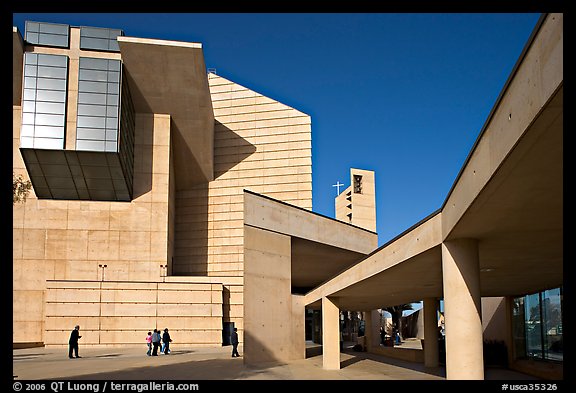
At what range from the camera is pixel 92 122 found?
40906 millimetres

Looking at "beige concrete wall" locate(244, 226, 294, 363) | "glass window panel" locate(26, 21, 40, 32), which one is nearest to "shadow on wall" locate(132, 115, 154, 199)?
"glass window panel" locate(26, 21, 40, 32)

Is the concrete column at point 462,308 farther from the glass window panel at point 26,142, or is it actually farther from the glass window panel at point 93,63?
the glass window panel at point 93,63

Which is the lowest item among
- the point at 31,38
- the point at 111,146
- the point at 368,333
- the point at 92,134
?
the point at 368,333

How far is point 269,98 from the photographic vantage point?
56.3 meters

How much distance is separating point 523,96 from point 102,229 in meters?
40.5

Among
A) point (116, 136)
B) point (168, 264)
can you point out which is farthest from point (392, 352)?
point (116, 136)

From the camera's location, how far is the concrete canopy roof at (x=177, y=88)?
1583 inches

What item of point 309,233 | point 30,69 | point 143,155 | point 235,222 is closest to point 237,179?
point 235,222

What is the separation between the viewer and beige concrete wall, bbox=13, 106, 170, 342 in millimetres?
41344

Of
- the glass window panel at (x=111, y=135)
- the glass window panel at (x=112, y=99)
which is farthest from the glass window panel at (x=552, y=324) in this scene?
the glass window panel at (x=112, y=99)

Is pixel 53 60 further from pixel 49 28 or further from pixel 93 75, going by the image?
pixel 93 75

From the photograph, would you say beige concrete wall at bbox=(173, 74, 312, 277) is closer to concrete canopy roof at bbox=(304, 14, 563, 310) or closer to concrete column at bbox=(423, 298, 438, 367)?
concrete column at bbox=(423, 298, 438, 367)

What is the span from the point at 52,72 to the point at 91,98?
319cm
